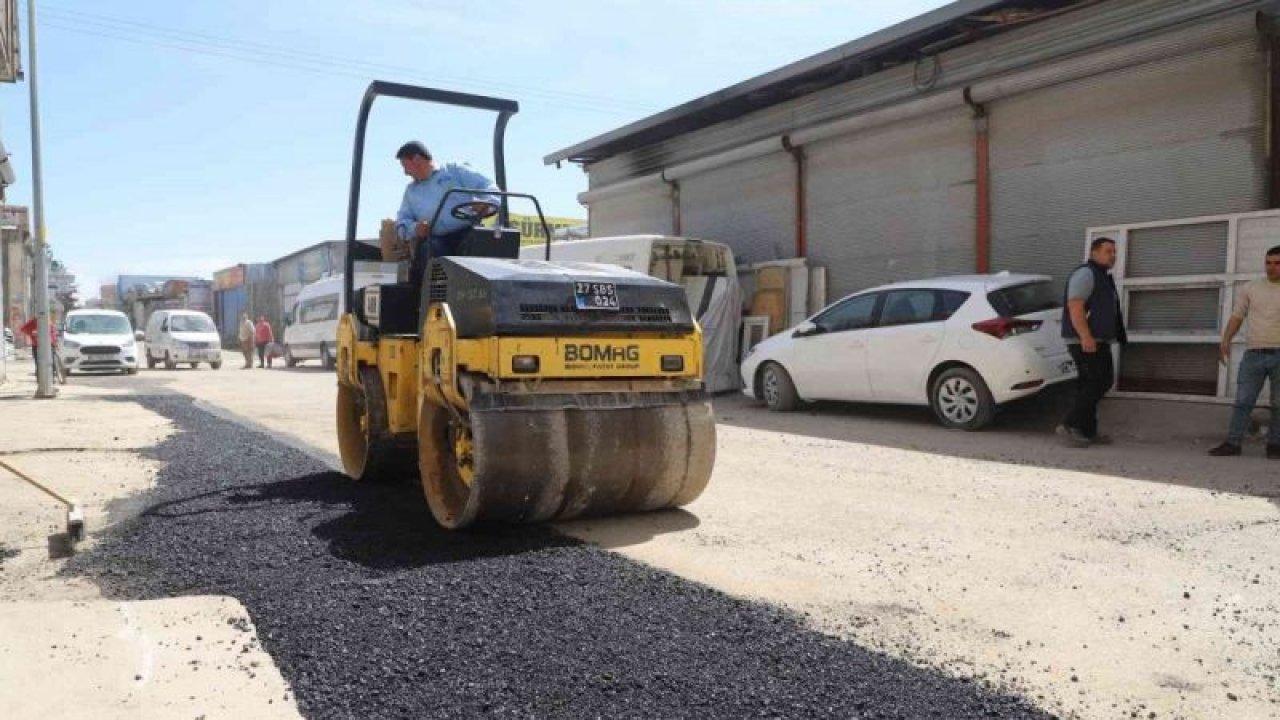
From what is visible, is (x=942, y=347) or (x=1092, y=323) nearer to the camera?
(x=1092, y=323)

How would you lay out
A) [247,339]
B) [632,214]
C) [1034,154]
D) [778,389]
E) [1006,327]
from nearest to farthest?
[1006,327]
[1034,154]
[778,389]
[632,214]
[247,339]

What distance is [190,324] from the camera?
25.9 m

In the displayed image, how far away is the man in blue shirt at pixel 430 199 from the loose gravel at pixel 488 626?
167cm

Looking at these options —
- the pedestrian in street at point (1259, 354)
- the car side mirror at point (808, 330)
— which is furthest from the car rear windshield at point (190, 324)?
the pedestrian in street at point (1259, 354)

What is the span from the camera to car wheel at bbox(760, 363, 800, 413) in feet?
37.4

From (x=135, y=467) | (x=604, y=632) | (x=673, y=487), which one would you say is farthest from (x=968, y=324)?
(x=135, y=467)

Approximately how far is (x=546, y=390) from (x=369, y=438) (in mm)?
1859

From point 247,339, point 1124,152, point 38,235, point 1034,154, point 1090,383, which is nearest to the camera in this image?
point 1090,383

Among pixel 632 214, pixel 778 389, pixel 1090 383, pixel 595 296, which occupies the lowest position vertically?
pixel 778 389

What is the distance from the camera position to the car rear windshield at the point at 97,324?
22297mm

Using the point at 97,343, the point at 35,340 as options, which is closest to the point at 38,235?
the point at 35,340

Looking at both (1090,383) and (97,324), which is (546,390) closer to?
(1090,383)

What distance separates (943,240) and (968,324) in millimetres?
3267

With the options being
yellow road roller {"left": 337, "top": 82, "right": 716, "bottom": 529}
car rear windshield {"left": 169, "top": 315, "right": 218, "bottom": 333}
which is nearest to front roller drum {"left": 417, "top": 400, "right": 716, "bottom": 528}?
yellow road roller {"left": 337, "top": 82, "right": 716, "bottom": 529}
